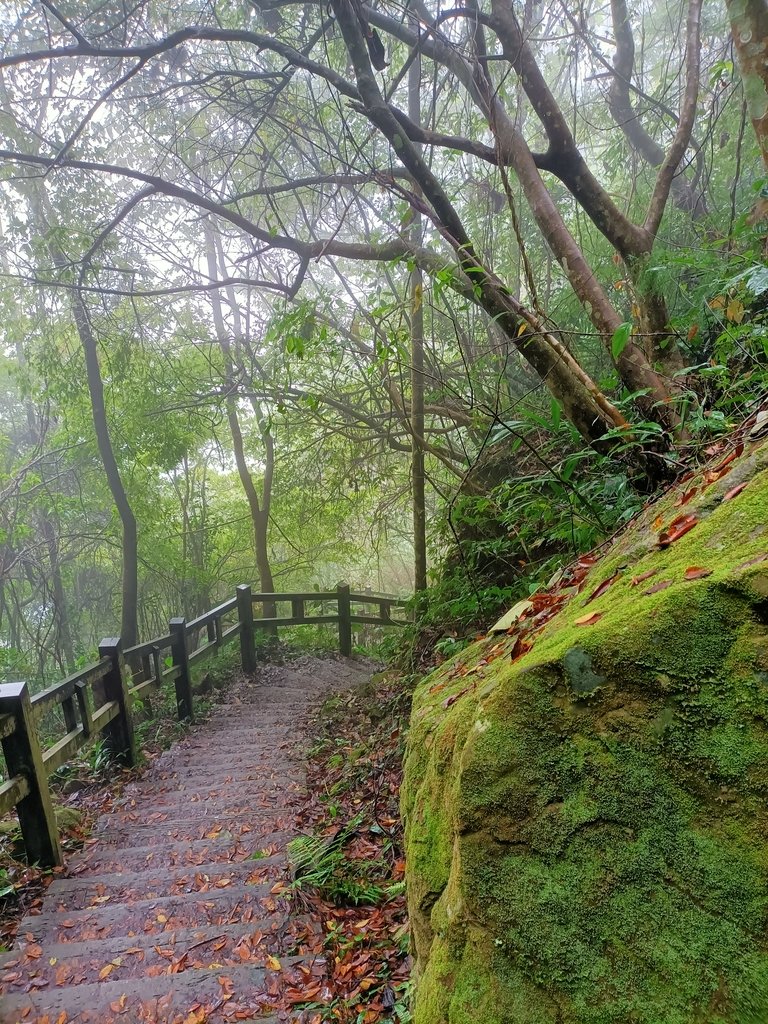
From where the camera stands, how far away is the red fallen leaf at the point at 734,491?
1493 mm

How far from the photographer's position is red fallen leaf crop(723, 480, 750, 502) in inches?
58.8

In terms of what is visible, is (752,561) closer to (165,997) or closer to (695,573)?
(695,573)

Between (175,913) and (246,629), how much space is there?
5766 mm

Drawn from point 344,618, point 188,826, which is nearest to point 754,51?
point 188,826

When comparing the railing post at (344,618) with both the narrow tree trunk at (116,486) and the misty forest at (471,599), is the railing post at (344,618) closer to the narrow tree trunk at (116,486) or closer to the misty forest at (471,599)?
the misty forest at (471,599)

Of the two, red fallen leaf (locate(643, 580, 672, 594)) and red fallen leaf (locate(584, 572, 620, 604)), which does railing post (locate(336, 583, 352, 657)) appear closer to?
red fallen leaf (locate(584, 572, 620, 604))

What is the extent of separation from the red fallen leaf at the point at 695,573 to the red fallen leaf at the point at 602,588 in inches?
17.2

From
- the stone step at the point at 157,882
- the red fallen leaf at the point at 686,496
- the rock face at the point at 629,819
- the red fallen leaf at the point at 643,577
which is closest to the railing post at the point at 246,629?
the stone step at the point at 157,882

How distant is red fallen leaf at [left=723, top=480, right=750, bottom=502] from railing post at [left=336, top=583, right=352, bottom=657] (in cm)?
847

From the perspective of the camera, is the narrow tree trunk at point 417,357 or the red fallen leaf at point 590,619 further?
the narrow tree trunk at point 417,357

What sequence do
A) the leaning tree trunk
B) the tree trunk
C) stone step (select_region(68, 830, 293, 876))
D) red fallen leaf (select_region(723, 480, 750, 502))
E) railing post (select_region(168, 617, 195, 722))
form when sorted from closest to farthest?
red fallen leaf (select_region(723, 480, 750, 502)), the tree trunk, stone step (select_region(68, 830, 293, 876)), railing post (select_region(168, 617, 195, 722)), the leaning tree trunk

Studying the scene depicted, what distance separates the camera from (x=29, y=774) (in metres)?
3.51

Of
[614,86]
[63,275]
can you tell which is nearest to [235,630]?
[63,275]

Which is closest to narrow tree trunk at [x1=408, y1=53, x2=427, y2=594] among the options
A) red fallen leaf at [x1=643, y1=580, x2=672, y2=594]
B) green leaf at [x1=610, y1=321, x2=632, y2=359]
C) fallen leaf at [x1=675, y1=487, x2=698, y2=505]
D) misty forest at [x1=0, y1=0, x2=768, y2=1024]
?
misty forest at [x1=0, y1=0, x2=768, y2=1024]
